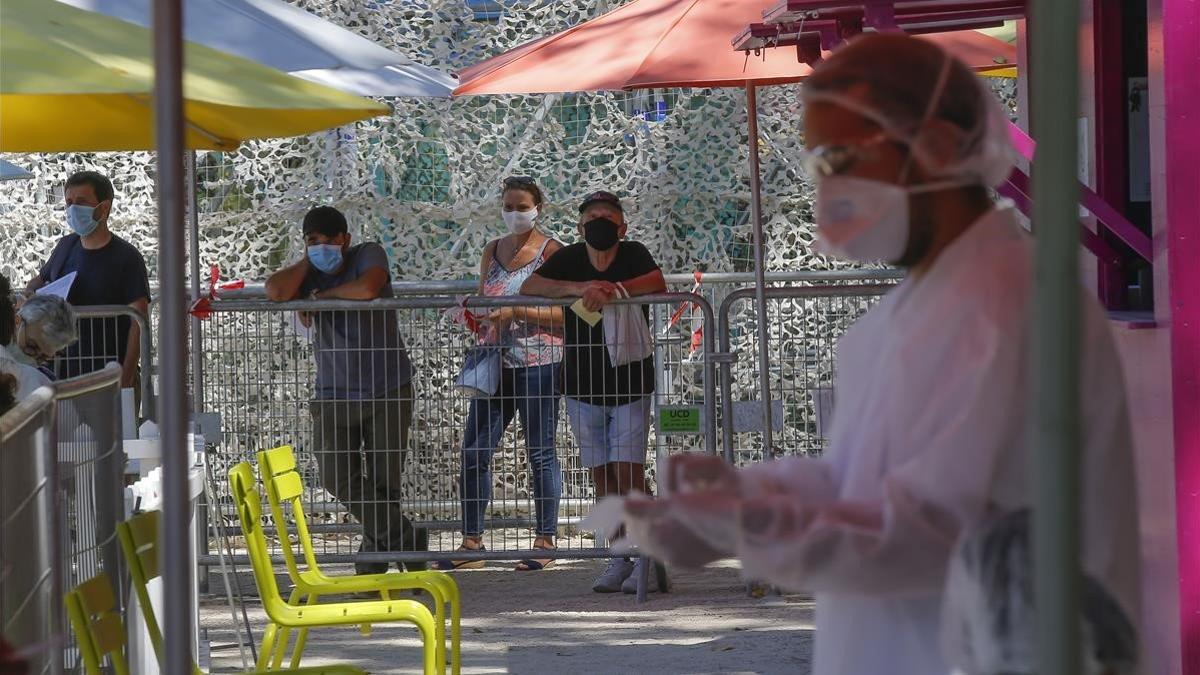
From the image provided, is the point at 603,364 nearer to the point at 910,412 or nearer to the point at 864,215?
the point at 864,215

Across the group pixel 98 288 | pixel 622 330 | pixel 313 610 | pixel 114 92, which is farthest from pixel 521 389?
pixel 114 92

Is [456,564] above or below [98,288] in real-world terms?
below

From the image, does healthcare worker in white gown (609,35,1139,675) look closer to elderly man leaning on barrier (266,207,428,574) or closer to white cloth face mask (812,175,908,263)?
white cloth face mask (812,175,908,263)

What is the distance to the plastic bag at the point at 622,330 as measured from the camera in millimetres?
8047

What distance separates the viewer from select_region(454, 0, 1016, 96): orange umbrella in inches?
315

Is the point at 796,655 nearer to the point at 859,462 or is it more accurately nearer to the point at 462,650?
the point at 462,650

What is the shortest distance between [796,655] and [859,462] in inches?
186

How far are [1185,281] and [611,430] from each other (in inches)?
165

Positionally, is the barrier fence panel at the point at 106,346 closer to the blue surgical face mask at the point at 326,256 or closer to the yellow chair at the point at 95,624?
the blue surgical face mask at the point at 326,256

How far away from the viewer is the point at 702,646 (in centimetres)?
716

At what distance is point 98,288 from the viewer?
836 cm

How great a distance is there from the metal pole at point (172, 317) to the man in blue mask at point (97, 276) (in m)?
6.25

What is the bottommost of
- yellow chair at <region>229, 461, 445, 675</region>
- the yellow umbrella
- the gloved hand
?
yellow chair at <region>229, 461, 445, 675</region>

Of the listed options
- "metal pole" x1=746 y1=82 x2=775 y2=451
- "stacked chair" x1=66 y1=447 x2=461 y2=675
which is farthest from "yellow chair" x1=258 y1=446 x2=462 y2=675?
"metal pole" x1=746 y1=82 x2=775 y2=451
